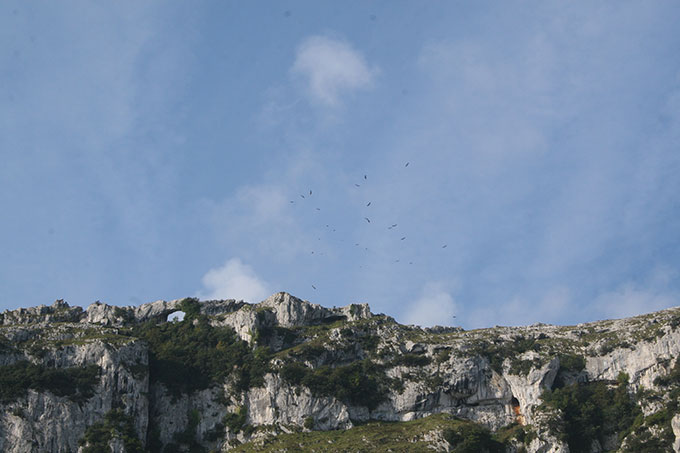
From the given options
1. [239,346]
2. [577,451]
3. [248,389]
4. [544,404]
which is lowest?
[577,451]

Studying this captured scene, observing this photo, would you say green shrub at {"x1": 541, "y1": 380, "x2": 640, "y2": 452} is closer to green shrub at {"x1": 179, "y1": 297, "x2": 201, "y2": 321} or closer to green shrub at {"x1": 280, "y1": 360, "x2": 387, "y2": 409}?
green shrub at {"x1": 280, "y1": 360, "x2": 387, "y2": 409}

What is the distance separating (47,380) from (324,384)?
48.9m

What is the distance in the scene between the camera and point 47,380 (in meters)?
136

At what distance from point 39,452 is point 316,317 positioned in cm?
6552

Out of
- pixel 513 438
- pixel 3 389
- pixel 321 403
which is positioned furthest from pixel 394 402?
pixel 3 389

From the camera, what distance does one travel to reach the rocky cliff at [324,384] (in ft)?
430

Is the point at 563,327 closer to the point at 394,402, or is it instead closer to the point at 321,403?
the point at 394,402

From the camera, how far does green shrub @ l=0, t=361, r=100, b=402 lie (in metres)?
134

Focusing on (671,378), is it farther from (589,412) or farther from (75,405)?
(75,405)

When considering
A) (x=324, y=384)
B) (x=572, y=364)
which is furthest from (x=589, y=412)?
(x=324, y=384)

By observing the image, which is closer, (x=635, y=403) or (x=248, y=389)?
(x=635, y=403)

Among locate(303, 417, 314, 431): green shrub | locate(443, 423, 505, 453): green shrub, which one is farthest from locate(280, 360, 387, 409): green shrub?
locate(443, 423, 505, 453): green shrub

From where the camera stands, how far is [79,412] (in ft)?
436

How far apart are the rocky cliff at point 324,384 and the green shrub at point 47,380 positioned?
0.26 meters
